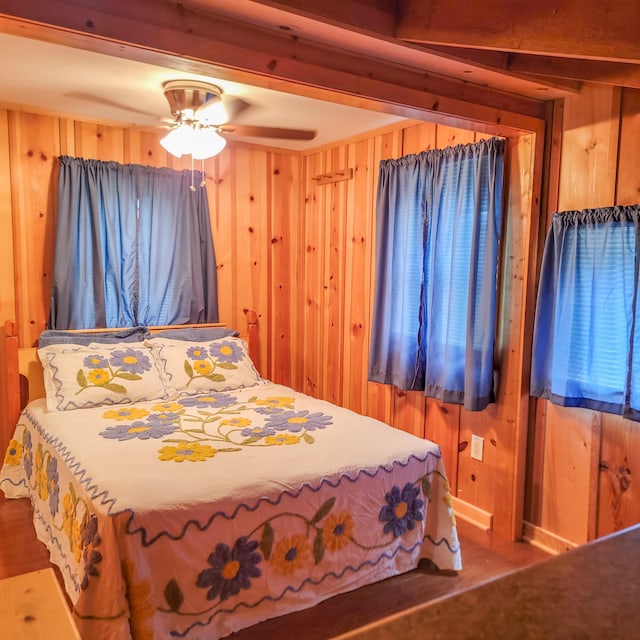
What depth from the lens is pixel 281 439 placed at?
8.66ft

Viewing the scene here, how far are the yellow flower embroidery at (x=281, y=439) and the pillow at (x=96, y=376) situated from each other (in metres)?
0.99

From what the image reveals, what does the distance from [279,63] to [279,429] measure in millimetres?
1625

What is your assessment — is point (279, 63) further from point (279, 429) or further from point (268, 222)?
point (268, 222)

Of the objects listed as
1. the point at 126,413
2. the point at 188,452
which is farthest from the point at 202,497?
the point at 126,413

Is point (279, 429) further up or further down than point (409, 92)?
further down

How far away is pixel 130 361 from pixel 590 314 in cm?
250

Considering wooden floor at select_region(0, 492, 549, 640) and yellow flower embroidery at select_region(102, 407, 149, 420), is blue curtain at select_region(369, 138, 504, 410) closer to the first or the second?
wooden floor at select_region(0, 492, 549, 640)

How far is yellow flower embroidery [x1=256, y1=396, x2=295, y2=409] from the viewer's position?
3.22 metres

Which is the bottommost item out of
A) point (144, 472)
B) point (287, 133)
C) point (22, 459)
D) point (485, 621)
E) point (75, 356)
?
point (22, 459)

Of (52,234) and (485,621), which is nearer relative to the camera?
(485,621)

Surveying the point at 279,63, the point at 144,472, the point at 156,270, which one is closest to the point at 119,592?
the point at 144,472

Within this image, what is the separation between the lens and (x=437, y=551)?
2648mm

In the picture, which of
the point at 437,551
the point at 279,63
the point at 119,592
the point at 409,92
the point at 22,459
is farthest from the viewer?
the point at 22,459

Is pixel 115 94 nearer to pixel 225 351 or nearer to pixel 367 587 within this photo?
pixel 225 351
